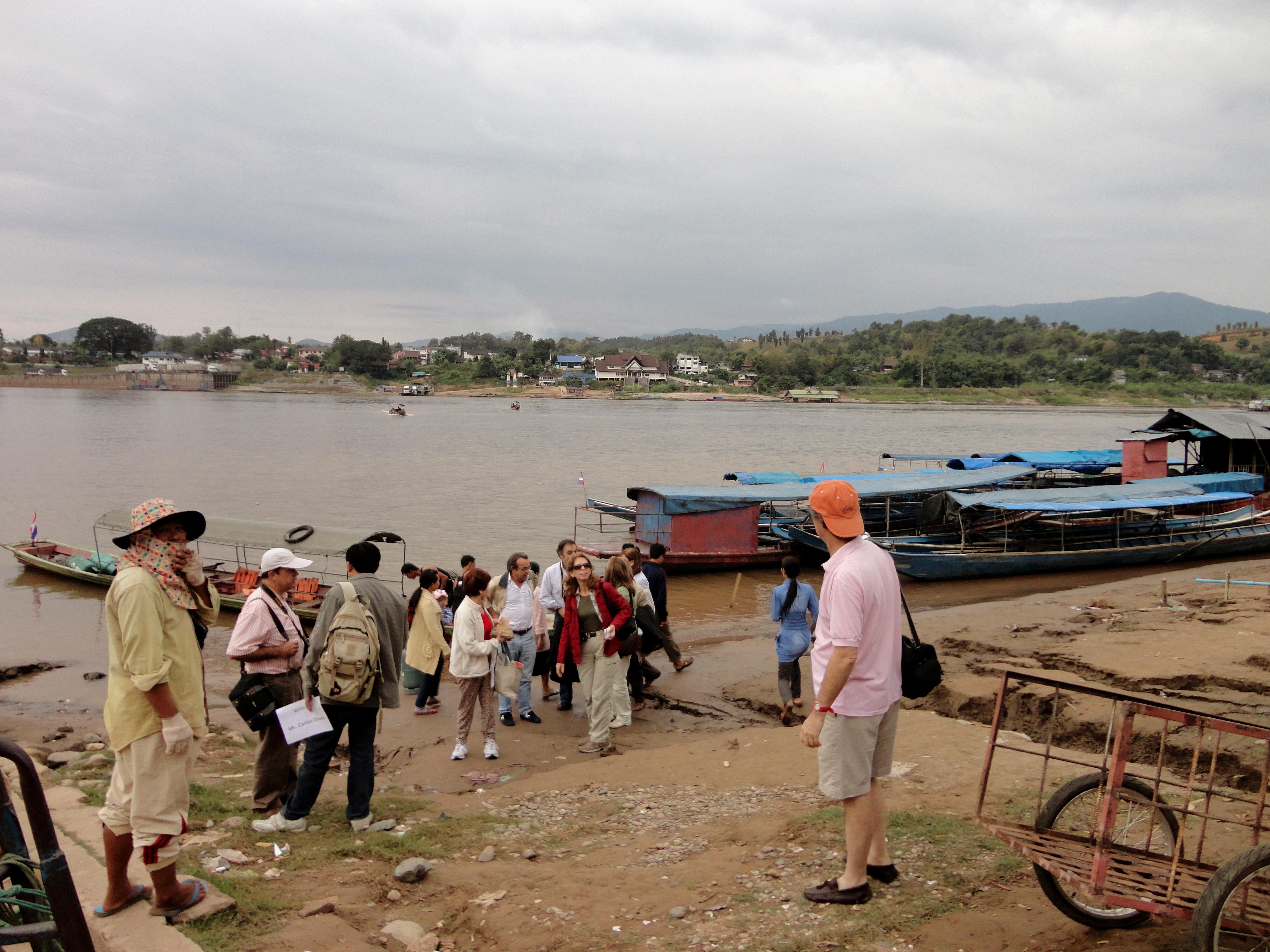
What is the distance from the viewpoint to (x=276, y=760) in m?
5.76

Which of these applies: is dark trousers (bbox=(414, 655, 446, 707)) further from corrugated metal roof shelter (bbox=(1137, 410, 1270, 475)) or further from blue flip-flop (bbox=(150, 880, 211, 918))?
corrugated metal roof shelter (bbox=(1137, 410, 1270, 475))

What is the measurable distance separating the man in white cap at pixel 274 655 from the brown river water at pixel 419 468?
20.9ft

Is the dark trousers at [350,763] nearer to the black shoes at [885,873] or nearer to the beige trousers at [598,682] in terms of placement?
the beige trousers at [598,682]

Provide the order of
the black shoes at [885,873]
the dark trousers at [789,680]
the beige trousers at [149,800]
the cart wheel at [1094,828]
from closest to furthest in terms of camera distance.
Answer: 1. the cart wheel at [1094,828]
2. the beige trousers at [149,800]
3. the black shoes at [885,873]
4. the dark trousers at [789,680]

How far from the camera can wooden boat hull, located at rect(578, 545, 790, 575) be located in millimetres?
18484

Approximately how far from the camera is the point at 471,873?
4723mm

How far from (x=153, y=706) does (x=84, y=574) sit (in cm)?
1588

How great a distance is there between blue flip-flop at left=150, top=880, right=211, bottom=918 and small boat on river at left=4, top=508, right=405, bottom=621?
22.1ft

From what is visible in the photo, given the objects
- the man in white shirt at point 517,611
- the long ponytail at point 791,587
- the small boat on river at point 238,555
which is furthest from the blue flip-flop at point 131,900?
the small boat on river at point 238,555

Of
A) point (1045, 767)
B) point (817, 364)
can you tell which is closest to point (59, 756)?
point (1045, 767)

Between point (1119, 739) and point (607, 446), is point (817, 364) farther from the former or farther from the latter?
point (1119, 739)

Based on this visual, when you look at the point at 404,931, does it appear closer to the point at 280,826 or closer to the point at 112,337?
the point at 280,826

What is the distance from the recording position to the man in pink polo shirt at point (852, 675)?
378 cm

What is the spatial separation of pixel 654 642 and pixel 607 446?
160 ft
